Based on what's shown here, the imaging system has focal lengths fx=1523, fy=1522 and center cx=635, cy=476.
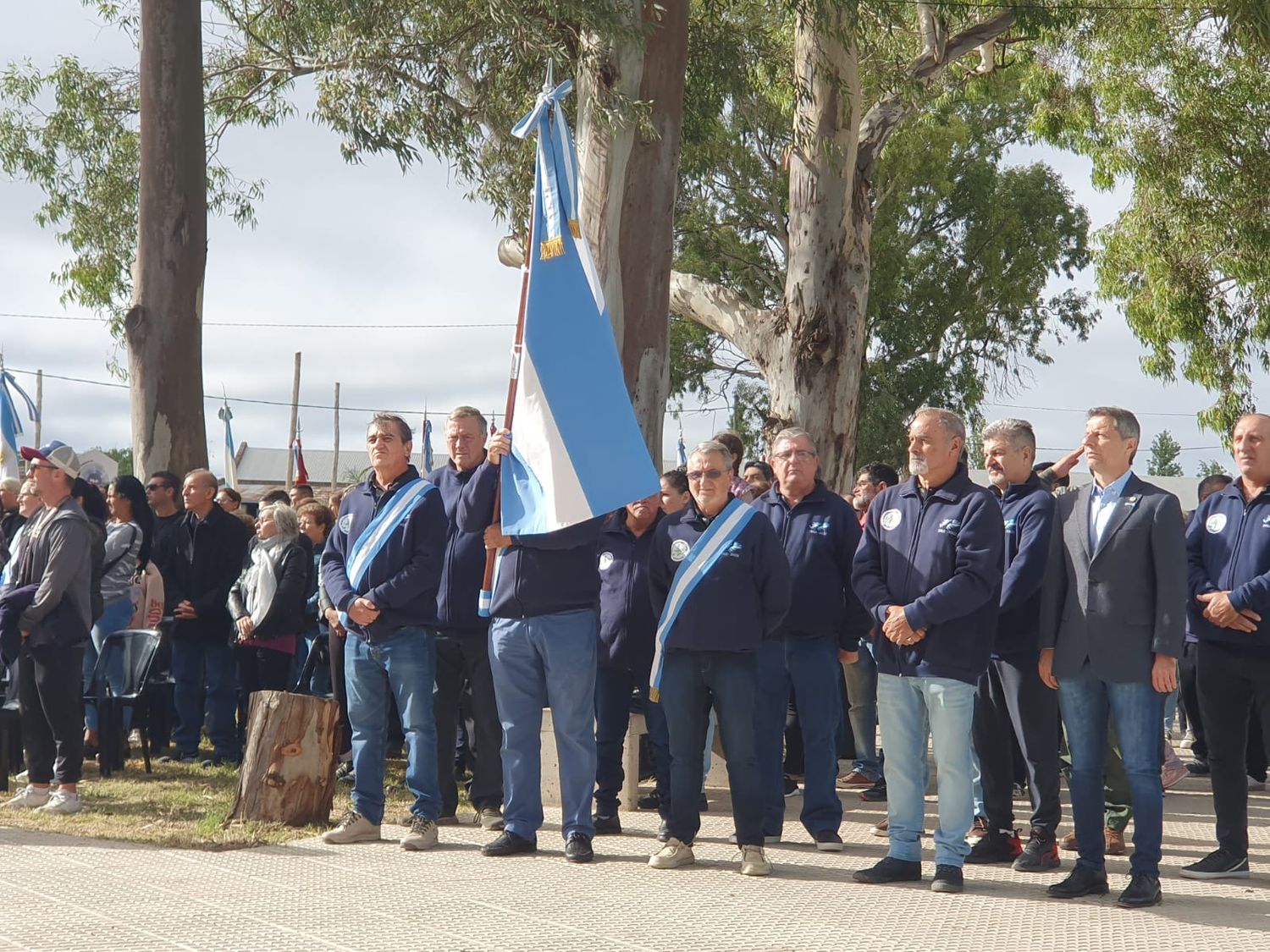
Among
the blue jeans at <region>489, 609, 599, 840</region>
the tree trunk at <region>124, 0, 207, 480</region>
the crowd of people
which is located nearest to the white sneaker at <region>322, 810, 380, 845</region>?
the crowd of people

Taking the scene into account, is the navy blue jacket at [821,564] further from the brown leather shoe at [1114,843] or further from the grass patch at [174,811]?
the grass patch at [174,811]

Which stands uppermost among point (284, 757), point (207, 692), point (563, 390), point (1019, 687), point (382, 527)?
point (563, 390)

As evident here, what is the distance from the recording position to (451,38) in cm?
1523

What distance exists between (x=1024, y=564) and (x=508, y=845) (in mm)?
2911

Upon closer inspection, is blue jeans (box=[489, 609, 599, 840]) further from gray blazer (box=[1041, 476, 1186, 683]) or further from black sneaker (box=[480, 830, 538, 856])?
gray blazer (box=[1041, 476, 1186, 683])

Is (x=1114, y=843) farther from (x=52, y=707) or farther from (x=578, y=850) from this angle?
(x=52, y=707)

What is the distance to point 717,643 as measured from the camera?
23.9ft

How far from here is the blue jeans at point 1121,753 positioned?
6.76m

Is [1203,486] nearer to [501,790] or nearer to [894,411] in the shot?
[501,790]

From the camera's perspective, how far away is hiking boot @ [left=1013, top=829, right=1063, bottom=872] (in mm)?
7527

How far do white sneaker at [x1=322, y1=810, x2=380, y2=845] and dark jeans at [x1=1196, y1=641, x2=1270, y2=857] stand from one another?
4.25 m

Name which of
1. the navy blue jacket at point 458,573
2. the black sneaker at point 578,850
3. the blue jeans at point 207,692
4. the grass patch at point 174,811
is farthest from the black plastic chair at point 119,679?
the black sneaker at point 578,850

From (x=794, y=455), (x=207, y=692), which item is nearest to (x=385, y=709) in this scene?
(x=794, y=455)

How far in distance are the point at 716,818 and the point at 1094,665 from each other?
9.75ft
